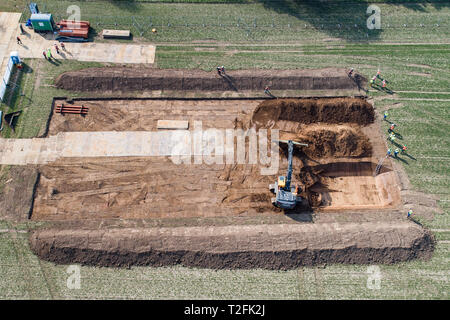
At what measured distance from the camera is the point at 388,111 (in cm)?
2688

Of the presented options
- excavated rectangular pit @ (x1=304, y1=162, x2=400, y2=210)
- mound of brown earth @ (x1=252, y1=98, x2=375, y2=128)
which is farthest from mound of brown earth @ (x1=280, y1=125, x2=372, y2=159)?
mound of brown earth @ (x1=252, y1=98, x2=375, y2=128)

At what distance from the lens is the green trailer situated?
29031 millimetres

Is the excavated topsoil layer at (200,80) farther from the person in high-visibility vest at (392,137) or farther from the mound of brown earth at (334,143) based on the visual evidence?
the person in high-visibility vest at (392,137)

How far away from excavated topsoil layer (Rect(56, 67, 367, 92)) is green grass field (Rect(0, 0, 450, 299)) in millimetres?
1239

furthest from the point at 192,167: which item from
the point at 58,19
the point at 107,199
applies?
the point at 58,19

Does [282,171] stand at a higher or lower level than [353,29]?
lower

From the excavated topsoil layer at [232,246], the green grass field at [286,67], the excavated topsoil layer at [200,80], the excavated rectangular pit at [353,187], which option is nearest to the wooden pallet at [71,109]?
the green grass field at [286,67]

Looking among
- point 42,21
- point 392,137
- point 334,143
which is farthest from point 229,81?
point 42,21

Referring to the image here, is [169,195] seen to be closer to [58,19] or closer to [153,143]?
[153,143]

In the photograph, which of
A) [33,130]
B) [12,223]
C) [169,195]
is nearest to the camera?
[12,223]

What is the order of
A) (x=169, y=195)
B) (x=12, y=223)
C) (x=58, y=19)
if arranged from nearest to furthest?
(x=12, y=223) < (x=169, y=195) < (x=58, y=19)

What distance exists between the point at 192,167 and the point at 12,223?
1340cm

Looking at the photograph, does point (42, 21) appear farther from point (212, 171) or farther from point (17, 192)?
point (212, 171)

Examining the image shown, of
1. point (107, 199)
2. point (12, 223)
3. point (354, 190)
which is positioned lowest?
point (12, 223)
